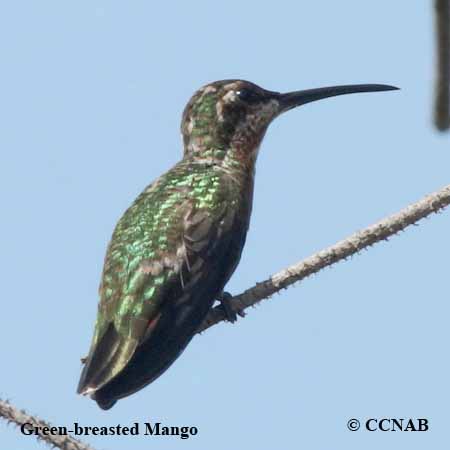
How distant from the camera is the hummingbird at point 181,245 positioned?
511 cm

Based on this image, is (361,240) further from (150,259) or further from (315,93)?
(315,93)

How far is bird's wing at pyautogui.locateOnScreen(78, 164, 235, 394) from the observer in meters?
5.16

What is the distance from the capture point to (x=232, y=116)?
6879 mm

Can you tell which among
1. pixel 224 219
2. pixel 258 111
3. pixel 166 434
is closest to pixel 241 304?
pixel 166 434

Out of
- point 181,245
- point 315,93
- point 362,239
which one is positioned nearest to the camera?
point 362,239

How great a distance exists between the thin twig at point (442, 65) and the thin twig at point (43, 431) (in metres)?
1.42

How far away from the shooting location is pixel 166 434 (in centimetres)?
472

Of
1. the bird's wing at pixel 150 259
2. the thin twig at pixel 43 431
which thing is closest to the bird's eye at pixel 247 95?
the bird's wing at pixel 150 259

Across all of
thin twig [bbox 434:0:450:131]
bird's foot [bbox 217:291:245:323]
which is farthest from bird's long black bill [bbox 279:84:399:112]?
thin twig [bbox 434:0:450:131]

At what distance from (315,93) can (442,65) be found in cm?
557

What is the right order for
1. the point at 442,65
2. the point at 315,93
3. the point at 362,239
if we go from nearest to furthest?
the point at 442,65
the point at 362,239
the point at 315,93

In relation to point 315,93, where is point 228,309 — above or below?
below

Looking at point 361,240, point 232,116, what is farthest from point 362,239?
point 232,116

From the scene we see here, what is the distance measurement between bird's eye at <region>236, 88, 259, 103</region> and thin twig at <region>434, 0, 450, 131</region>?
5.18 meters
